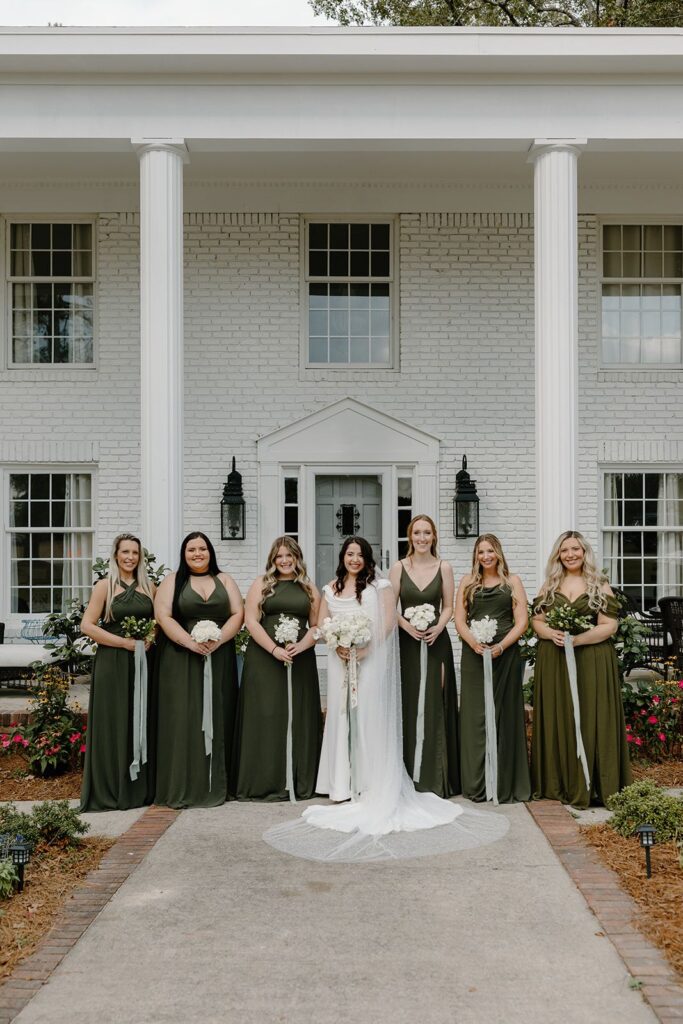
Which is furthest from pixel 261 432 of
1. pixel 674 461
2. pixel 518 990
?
pixel 518 990

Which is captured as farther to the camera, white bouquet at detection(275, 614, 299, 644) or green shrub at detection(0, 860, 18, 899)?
white bouquet at detection(275, 614, 299, 644)

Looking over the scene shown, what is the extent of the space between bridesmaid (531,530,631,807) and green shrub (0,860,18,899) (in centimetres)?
353

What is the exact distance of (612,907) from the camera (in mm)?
4773

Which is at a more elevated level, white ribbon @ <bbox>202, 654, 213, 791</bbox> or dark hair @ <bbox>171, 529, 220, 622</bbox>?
dark hair @ <bbox>171, 529, 220, 622</bbox>

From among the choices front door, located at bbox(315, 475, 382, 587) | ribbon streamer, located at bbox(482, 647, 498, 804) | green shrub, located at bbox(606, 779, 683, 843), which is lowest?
green shrub, located at bbox(606, 779, 683, 843)

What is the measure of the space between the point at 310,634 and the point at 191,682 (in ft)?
2.88

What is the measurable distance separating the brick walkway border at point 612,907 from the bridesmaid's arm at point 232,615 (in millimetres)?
2323

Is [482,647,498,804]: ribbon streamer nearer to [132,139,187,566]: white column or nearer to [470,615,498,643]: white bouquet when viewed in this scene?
[470,615,498,643]: white bouquet

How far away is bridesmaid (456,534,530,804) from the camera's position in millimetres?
6723

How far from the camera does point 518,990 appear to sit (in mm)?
3902

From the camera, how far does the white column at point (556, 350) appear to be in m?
9.42

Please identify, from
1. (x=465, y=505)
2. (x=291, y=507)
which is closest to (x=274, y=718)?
(x=291, y=507)

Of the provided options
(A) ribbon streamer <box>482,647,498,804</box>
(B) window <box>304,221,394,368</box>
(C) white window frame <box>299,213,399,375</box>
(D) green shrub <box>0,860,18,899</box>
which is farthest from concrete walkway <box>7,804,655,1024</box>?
(B) window <box>304,221,394,368</box>

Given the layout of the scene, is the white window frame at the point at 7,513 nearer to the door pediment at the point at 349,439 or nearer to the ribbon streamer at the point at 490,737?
the door pediment at the point at 349,439
